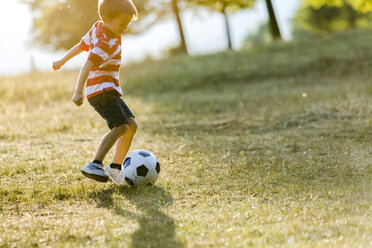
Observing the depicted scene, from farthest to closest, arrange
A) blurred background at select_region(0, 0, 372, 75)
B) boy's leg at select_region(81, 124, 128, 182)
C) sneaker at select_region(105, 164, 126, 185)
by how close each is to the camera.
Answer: blurred background at select_region(0, 0, 372, 75) < sneaker at select_region(105, 164, 126, 185) < boy's leg at select_region(81, 124, 128, 182)

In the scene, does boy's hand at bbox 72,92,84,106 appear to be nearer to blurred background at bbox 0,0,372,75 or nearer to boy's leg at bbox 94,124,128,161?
boy's leg at bbox 94,124,128,161

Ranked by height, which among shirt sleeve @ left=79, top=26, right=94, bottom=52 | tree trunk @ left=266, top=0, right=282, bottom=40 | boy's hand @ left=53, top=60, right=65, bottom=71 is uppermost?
shirt sleeve @ left=79, top=26, right=94, bottom=52

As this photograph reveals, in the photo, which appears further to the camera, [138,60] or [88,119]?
[138,60]

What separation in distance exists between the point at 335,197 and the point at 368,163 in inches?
62.1

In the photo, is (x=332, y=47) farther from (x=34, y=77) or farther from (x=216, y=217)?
(x=216, y=217)

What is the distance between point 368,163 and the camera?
6.12m

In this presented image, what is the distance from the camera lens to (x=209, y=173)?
5973 mm

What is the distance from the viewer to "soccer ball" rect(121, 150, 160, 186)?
5352 millimetres

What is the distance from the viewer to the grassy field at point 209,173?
13.1ft

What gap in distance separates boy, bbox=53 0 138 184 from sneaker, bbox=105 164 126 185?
0.5 inches

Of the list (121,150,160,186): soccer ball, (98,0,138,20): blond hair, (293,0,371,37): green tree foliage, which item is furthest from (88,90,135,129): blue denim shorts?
(293,0,371,37): green tree foliage

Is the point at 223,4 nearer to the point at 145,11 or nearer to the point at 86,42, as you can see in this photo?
the point at 145,11

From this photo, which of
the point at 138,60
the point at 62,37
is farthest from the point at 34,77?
the point at 62,37

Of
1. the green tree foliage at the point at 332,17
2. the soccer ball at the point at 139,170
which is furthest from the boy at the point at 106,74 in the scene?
the green tree foliage at the point at 332,17
